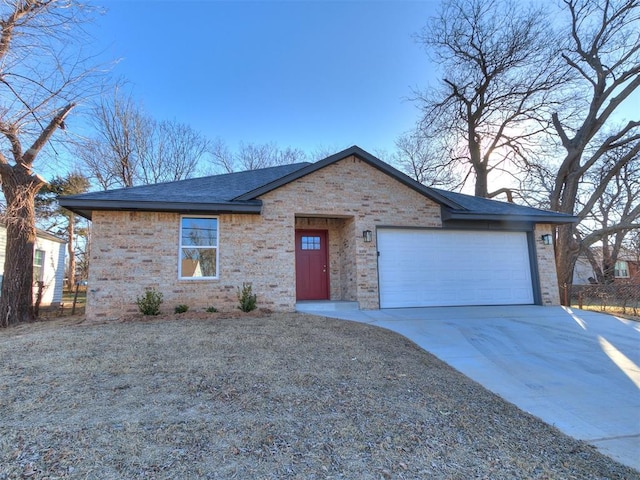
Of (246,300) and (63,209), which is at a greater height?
(63,209)

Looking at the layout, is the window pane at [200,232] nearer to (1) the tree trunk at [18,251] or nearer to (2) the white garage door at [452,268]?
(1) the tree trunk at [18,251]

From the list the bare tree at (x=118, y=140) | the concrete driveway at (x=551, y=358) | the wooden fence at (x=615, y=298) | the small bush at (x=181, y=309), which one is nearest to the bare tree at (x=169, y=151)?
the bare tree at (x=118, y=140)

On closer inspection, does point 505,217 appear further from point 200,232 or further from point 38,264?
point 38,264

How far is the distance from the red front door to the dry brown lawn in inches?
208

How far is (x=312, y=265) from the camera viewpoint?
412 inches

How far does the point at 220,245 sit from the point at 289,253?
1729 mm

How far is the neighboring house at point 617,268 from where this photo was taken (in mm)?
23297

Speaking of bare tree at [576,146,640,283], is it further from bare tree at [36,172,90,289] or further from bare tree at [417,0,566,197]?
bare tree at [36,172,90,289]

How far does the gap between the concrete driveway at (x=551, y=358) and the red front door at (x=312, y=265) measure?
6.74 feet

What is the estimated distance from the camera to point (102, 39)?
25.2 feet

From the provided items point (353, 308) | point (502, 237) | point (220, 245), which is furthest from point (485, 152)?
point (220, 245)

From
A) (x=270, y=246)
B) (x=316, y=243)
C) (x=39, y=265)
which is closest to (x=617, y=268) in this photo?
(x=316, y=243)

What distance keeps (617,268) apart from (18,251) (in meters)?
41.3

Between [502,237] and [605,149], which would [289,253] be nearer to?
[502,237]
